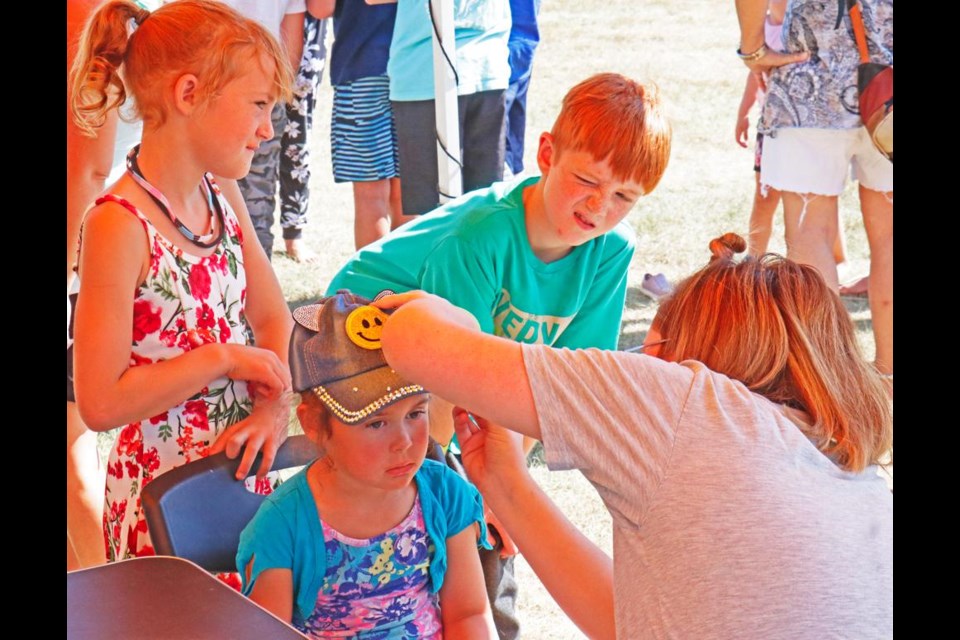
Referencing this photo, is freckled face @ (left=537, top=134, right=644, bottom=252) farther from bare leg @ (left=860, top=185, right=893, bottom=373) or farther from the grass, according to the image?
bare leg @ (left=860, top=185, right=893, bottom=373)

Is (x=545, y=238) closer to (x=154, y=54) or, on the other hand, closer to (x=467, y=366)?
(x=154, y=54)

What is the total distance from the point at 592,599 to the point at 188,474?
603mm

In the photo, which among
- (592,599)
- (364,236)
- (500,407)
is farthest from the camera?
(364,236)

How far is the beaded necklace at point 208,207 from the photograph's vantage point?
5.45 ft

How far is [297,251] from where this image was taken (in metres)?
5.03

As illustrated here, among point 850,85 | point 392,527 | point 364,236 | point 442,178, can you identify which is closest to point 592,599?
point 392,527

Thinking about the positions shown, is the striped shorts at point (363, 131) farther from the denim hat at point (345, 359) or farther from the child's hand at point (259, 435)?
the denim hat at point (345, 359)

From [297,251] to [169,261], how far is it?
341 centimetres

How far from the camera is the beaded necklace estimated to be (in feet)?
5.45

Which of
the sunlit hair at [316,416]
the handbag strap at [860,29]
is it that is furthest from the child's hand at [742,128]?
the sunlit hair at [316,416]

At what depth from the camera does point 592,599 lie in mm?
1422

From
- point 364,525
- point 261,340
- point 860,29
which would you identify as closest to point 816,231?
point 860,29

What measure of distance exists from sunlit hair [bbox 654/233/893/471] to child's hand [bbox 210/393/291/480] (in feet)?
2.25
